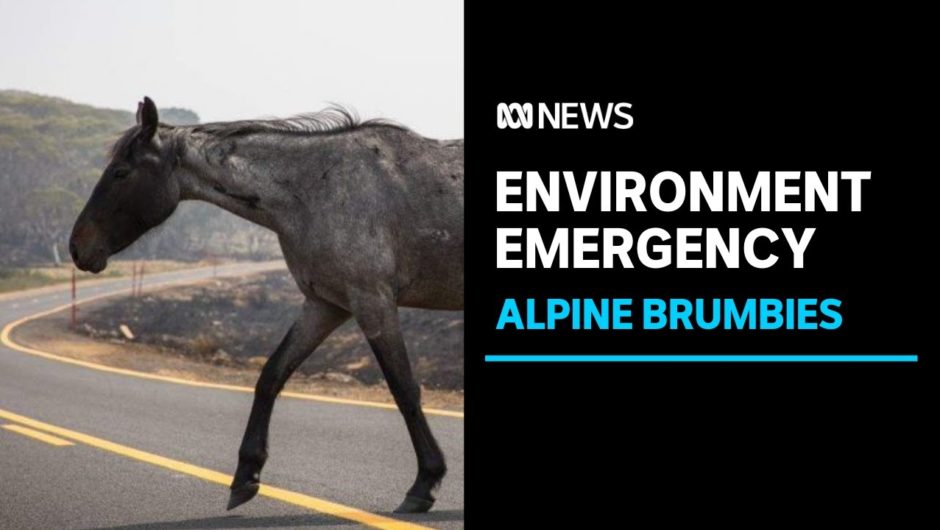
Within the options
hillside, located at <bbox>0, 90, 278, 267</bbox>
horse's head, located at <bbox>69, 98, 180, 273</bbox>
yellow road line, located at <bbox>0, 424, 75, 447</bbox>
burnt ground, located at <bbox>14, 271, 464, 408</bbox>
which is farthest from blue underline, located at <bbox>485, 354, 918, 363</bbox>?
hillside, located at <bbox>0, 90, 278, 267</bbox>

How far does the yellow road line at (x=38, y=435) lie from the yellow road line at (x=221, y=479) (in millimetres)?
88

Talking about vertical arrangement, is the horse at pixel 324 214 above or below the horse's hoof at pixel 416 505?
above

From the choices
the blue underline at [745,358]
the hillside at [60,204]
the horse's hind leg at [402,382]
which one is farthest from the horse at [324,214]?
the hillside at [60,204]

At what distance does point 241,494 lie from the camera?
6.07 metres

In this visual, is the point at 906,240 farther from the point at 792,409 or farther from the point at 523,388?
the point at 523,388

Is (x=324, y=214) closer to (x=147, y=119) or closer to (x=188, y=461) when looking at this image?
(x=147, y=119)

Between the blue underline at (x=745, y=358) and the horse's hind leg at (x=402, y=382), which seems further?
the horse's hind leg at (x=402, y=382)

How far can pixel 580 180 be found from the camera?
4.07 meters

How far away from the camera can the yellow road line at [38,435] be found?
8.66 meters

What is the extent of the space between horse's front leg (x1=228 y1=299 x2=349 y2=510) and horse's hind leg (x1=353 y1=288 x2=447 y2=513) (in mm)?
394

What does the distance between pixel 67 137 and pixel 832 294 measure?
13333 cm

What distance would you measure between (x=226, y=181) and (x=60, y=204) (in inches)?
3724

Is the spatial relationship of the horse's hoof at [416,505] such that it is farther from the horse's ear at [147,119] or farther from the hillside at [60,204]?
the hillside at [60,204]

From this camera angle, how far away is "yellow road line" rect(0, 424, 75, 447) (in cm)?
866
